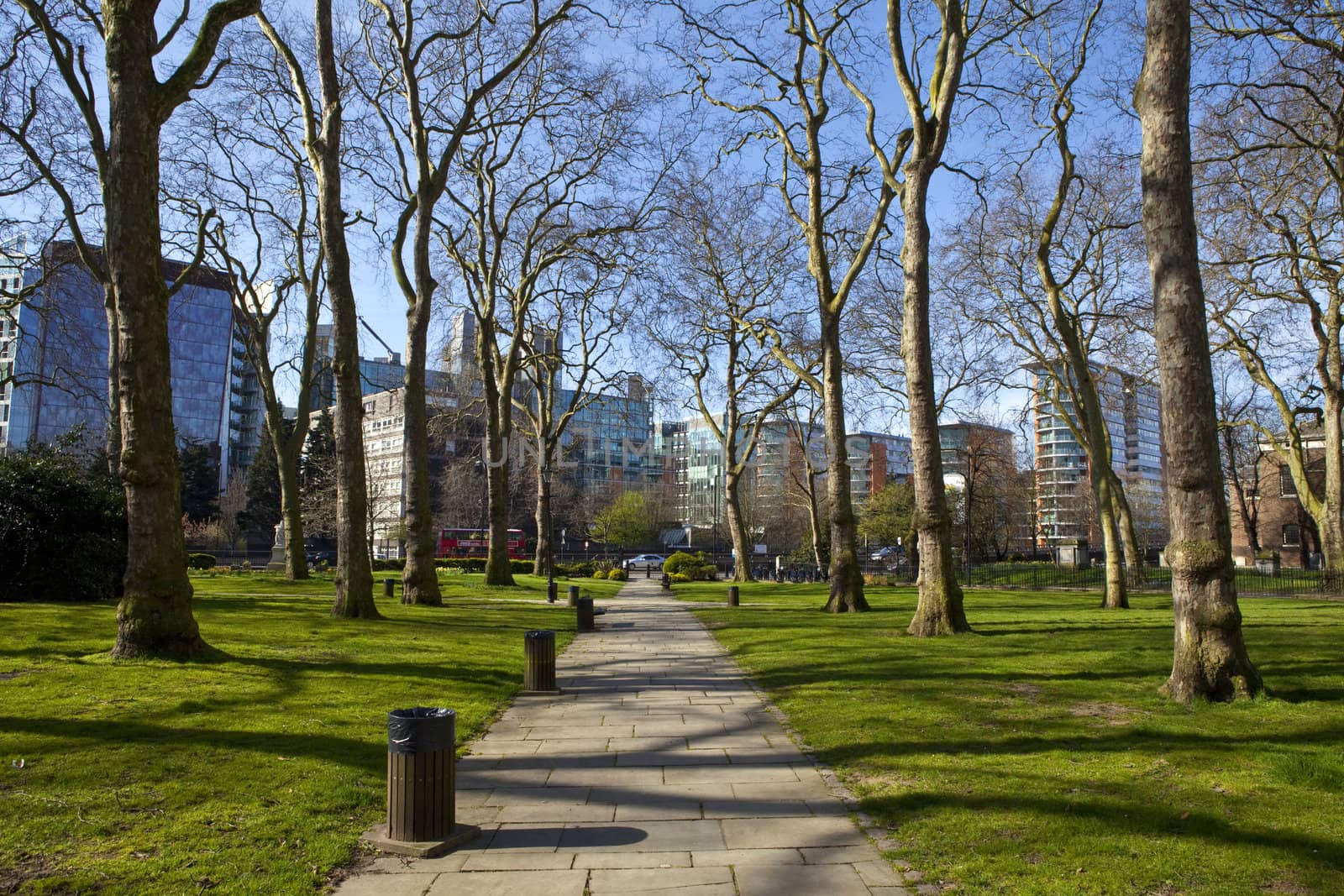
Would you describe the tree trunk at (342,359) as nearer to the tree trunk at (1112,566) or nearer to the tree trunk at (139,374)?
the tree trunk at (139,374)

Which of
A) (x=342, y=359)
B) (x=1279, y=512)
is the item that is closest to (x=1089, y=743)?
(x=342, y=359)

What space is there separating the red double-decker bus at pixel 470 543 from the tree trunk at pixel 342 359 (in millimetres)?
48279

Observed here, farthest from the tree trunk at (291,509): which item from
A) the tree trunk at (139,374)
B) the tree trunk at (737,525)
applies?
the tree trunk at (139,374)

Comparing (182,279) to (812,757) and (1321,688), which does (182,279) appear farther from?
(1321,688)

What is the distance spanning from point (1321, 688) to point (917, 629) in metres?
6.43

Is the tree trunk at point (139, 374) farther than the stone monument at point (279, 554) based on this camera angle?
No

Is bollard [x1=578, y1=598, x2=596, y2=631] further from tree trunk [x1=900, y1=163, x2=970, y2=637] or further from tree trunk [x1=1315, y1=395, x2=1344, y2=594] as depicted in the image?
tree trunk [x1=1315, y1=395, x2=1344, y2=594]

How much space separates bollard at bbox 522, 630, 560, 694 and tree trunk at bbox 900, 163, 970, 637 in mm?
6831

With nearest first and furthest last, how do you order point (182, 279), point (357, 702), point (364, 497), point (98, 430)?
point (357, 702) → point (364, 497) → point (182, 279) → point (98, 430)

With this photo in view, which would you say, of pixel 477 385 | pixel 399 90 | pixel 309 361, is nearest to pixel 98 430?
pixel 477 385

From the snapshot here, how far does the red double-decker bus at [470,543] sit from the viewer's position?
66.5 meters

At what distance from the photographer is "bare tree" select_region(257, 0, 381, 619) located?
15867 mm

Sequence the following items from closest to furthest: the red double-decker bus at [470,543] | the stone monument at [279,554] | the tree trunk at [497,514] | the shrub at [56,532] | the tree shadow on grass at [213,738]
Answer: the tree shadow on grass at [213,738]
the shrub at [56,532]
the tree trunk at [497,514]
the stone monument at [279,554]
the red double-decker bus at [470,543]

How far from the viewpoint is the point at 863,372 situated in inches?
1277
